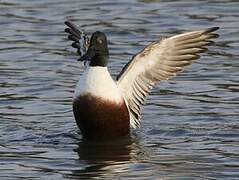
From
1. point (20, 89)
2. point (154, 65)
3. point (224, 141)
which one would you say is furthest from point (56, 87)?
point (224, 141)

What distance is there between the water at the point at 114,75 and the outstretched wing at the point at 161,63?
304 millimetres

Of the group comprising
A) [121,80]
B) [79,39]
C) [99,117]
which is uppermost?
[79,39]

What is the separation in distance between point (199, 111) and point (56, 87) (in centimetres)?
201

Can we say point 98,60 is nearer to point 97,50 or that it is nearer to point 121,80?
point 97,50

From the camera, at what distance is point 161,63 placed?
515 inches

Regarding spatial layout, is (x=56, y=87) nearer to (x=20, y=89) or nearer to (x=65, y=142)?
(x=20, y=89)

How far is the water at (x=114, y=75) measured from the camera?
1109cm

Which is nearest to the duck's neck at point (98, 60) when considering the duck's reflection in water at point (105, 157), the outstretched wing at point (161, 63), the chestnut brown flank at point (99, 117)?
the chestnut brown flank at point (99, 117)

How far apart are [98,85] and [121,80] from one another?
56 centimetres

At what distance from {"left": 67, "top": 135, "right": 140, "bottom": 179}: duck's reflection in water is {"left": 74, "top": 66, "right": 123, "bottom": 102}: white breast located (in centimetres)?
45

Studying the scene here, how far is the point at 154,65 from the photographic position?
42.7ft

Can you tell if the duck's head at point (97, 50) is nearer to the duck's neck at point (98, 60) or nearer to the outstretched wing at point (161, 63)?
the duck's neck at point (98, 60)

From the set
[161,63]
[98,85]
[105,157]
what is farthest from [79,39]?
[105,157]

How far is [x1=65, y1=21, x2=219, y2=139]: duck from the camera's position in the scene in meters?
12.3
